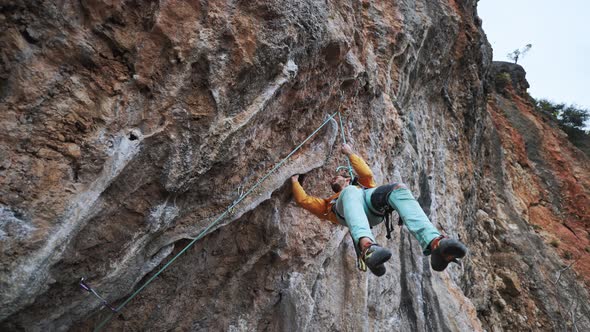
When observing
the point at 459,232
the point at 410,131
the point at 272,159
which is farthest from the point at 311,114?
the point at 459,232

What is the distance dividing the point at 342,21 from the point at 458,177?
6.62m

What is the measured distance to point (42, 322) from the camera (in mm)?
3016

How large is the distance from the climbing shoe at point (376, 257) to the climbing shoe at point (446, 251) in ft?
1.20

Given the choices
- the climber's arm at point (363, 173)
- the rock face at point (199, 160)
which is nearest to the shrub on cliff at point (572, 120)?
the rock face at point (199, 160)

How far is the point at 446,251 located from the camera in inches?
114

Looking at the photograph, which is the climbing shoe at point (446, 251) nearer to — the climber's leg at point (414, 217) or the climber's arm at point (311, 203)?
the climber's leg at point (414, 217)

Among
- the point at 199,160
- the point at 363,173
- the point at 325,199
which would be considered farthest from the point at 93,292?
the point at 363,173

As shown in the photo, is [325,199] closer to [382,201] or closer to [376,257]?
[382,201]

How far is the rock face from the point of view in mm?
2689

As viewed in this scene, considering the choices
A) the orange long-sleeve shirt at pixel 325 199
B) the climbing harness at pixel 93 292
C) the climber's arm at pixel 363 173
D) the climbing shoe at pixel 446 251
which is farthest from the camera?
the climber's arm at pixel 363 173

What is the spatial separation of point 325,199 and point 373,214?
583 millimetres

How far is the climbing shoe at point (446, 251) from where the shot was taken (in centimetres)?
286

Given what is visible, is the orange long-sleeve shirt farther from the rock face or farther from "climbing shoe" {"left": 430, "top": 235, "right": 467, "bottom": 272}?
"climbing shoe" {"left": 430, "top": 235, "right": 467, "bottom": 272}

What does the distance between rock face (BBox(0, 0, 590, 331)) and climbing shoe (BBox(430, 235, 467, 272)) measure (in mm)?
1838
